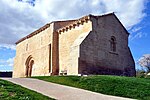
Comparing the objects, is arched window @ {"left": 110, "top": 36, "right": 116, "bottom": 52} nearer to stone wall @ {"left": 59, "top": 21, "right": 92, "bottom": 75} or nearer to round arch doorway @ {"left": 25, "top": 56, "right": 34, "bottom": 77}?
stone wall @ {"left": 59, "top": 21, "right": 92, "bottom": 75}

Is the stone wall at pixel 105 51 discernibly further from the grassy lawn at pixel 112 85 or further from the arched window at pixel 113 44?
the grassy lawn at pixel 112 85

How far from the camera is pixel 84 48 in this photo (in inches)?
959

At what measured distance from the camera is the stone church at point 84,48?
24.6m

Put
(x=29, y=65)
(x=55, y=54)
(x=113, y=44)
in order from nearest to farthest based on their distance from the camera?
(x=113, y=44) < (x=55, y=54) < (x=29, y=65)

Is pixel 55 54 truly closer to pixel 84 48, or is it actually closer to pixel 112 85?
pixel 84 48

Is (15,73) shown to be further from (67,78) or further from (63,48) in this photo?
(67,78)

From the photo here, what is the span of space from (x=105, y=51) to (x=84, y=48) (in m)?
3.29

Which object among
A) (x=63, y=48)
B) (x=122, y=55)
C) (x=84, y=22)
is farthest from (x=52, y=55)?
(x=122, y=55)

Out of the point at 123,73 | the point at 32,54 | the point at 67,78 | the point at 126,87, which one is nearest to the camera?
the point at 126,87

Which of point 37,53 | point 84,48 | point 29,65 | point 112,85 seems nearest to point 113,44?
point 84,48

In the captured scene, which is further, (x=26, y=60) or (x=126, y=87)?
(x=26, y=60)

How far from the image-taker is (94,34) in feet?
84.6

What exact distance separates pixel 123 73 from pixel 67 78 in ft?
38.3

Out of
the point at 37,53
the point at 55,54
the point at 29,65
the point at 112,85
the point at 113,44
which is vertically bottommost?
the point at 112,85
